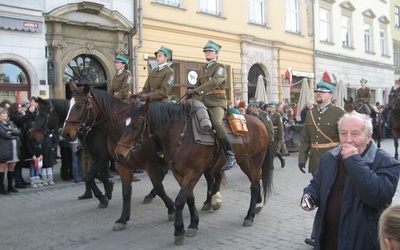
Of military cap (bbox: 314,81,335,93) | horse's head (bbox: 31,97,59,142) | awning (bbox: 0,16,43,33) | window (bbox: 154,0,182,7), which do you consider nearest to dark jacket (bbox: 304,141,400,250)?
military cap (bbox: 314,81,335,93)

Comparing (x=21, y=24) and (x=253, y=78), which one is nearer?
(x=21, y=24)

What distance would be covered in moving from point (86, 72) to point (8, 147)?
6195 mm

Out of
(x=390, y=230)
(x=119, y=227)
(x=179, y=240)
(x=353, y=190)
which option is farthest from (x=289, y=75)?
(x=390, y=230)

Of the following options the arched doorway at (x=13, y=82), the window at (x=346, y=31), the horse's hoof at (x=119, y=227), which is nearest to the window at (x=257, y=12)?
the window at (x=346, y=31)

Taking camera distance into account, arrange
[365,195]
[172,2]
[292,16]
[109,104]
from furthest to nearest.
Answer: [292,16], [172,2], [109,104], [365,195]

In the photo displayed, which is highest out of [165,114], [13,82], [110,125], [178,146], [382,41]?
[382,41]

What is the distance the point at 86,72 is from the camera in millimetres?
14453

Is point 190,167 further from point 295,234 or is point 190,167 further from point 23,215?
point 23,215

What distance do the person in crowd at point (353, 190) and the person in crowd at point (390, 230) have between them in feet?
3.07

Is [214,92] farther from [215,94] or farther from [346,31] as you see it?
[346,31]

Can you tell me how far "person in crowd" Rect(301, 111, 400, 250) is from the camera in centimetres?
281

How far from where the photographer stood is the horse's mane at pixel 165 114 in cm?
572

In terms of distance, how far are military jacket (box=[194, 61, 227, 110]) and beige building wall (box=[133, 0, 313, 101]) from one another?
31.3 feet

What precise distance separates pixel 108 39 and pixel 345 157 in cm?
1303
